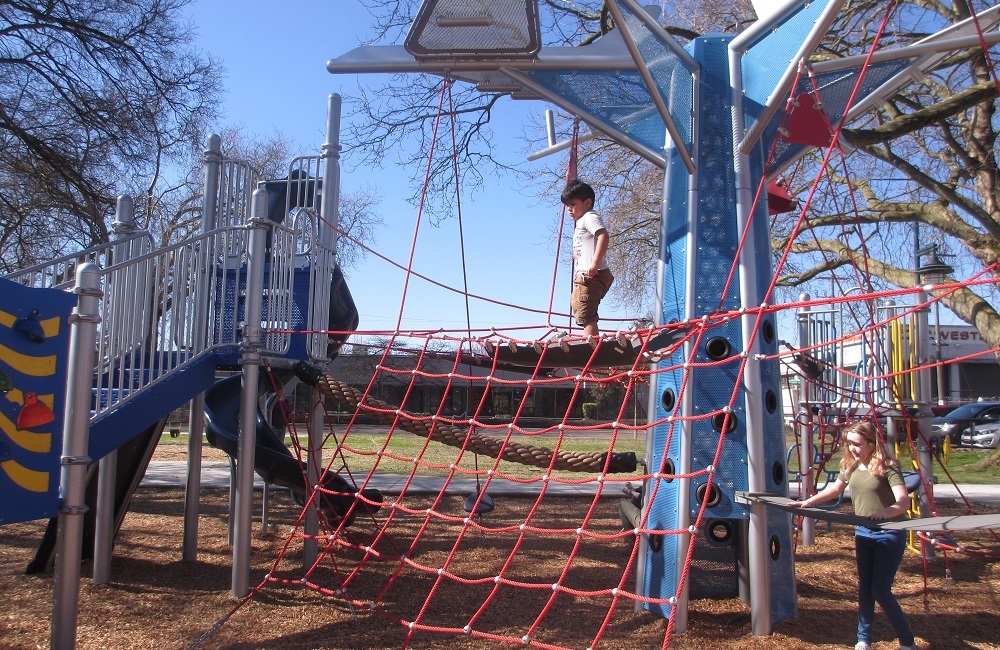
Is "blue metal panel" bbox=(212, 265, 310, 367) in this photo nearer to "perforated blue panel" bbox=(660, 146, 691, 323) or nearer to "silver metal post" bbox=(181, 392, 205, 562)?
"silver metal post" bbox=(181, 392, 205, 562)

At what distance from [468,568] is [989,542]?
5.64 meters

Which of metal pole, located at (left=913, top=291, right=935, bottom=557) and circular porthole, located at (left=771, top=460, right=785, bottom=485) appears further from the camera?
metal pole, located at (left=913, top=291, right=935, bottom=557)

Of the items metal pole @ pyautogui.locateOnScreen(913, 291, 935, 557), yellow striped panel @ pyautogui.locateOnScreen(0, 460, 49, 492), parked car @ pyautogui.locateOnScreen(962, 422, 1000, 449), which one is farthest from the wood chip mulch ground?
parked car @ pyautogui.locateOnScreen(962, 422, 1000, 449)

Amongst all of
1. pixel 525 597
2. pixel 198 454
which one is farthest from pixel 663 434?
pixel 198 454

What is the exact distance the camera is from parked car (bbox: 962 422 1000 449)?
64.3 feet

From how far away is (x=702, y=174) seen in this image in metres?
5.27

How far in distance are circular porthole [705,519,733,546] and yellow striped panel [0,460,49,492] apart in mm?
3965

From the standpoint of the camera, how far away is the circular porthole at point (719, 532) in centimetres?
527

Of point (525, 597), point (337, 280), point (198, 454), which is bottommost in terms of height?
point (525, 597)

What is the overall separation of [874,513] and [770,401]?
1.07m

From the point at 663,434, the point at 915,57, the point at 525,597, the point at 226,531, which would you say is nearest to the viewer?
the point at 915,57

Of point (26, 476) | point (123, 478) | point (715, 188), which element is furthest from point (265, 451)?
point (715, 188)

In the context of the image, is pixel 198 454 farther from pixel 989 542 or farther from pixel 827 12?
pixel 989 542

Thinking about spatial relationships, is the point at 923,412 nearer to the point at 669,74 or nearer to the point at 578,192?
the point at 669,74
